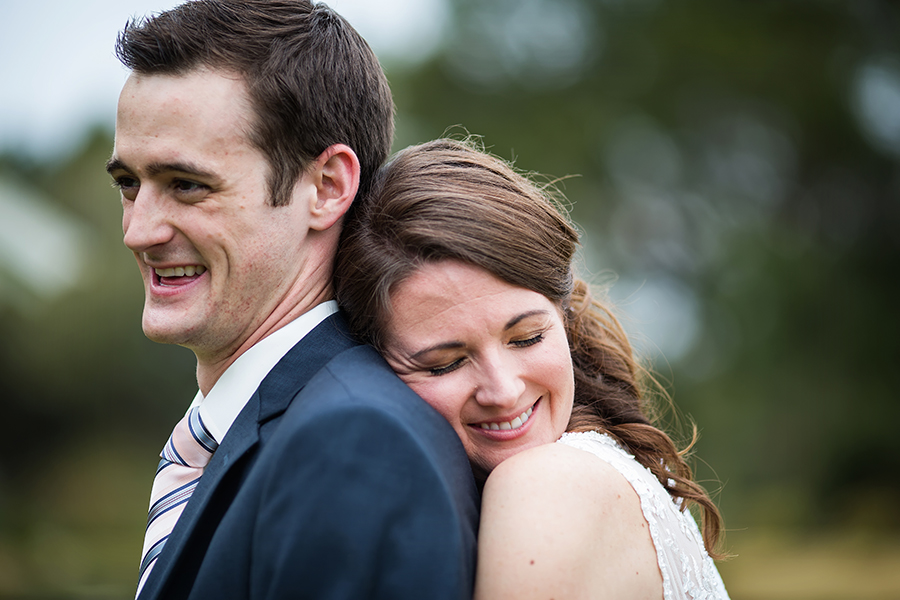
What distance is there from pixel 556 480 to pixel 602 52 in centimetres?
1404

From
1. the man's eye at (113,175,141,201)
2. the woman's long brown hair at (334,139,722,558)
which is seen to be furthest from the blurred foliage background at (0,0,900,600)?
the man's eye at (113,175,141,201)

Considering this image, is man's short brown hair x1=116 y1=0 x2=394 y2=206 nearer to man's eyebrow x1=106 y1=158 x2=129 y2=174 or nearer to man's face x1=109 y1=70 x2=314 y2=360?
man's face x1=109 y1=70 x2=314 y2=360

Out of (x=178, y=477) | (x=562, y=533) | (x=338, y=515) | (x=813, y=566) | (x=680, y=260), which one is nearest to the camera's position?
(x=338, y=515)

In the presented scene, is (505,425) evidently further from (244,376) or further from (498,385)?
(244,376)

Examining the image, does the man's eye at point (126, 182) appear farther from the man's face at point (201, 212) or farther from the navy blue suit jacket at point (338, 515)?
the navy blue suit jacket at point (338, 515)

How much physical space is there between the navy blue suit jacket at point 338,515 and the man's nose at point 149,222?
0.74 metres

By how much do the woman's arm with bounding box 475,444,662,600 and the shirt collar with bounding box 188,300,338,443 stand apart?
0.73 metres

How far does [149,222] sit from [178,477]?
2.59 feet

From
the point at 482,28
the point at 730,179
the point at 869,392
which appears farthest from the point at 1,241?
the point at 869,392

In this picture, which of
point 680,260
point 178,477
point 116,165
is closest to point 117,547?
Result: point 680,260

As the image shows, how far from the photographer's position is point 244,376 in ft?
7.34

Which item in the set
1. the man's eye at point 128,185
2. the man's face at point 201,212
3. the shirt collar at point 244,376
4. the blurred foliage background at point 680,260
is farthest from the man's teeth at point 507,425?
the blurred foliage background at point 680,260

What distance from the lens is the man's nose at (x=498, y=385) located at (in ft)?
7.18

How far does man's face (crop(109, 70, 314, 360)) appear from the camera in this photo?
2.21 meters
